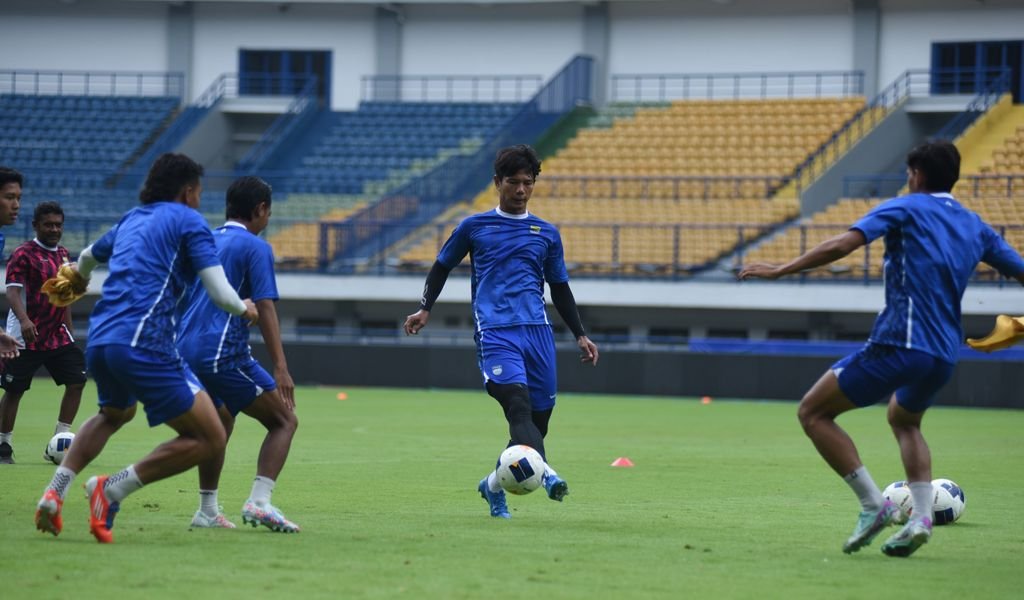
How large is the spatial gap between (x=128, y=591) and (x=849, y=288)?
994 inches

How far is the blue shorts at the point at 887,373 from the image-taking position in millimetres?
7914

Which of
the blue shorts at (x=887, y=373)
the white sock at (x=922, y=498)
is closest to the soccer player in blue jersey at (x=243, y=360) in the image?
the blue shorts at (x=887, y=373)

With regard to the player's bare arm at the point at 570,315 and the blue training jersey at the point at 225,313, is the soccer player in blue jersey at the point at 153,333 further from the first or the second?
the player's bare arm at the point at 570,315

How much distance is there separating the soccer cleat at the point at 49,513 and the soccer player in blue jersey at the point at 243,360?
2.90 feet

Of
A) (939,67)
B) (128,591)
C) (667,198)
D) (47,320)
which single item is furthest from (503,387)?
(939,67)

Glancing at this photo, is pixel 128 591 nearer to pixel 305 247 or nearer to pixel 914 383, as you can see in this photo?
pixel 914 383

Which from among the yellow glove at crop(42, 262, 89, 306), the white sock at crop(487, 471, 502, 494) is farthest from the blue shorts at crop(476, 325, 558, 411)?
the yellow glove at crop(42, 262, 89, 306)

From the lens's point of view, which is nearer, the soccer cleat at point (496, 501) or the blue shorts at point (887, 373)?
the blue shorts at point (887, 373)

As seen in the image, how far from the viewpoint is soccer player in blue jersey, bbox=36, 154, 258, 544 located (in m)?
7.91

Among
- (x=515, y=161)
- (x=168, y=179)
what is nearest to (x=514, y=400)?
(x=515, y=161)

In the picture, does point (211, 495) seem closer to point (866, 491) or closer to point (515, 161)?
point (515, 161)

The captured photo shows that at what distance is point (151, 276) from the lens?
799cm

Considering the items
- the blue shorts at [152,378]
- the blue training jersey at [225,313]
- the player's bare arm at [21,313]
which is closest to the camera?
the blue shorts at [152,378]

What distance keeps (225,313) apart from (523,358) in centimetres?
206
